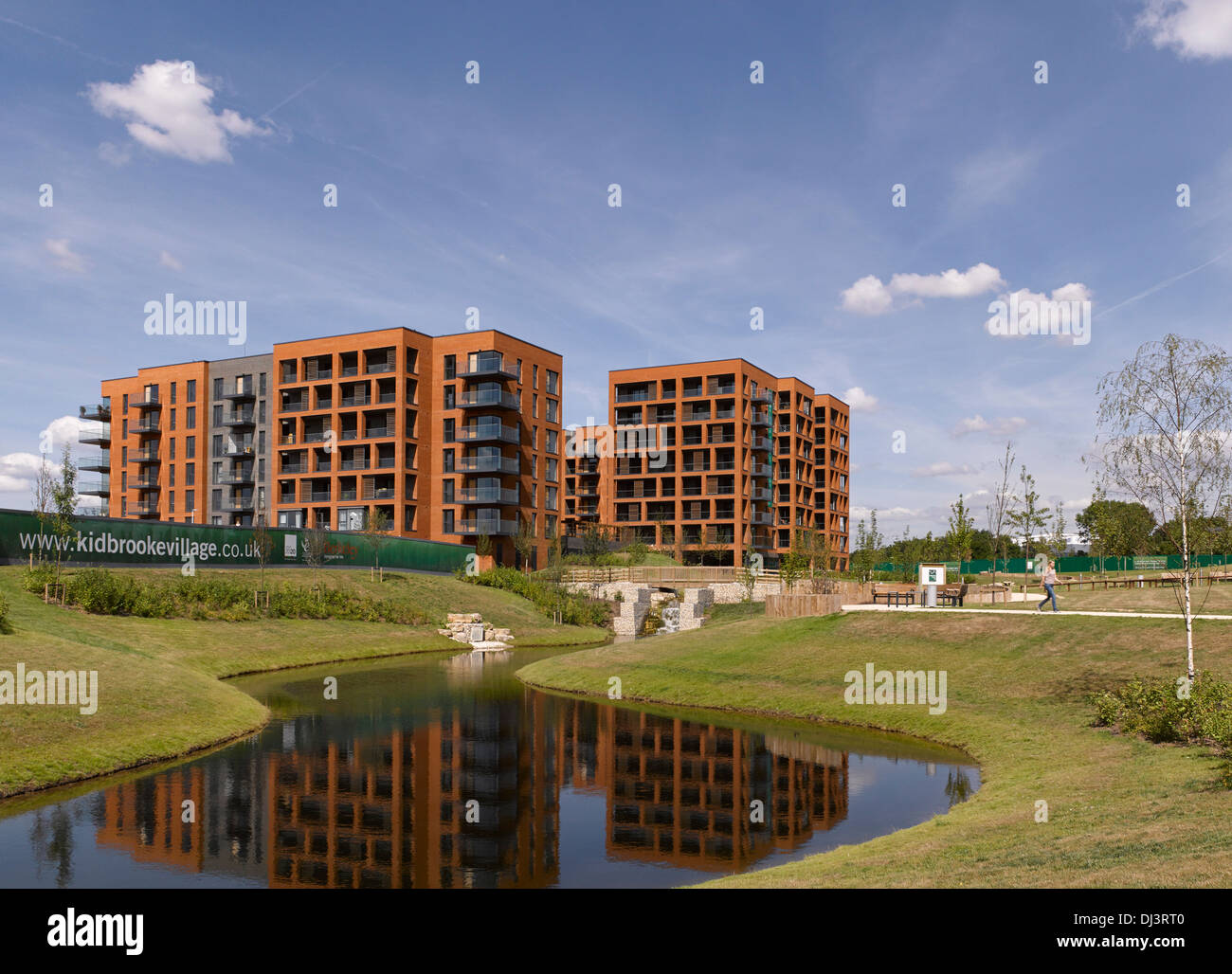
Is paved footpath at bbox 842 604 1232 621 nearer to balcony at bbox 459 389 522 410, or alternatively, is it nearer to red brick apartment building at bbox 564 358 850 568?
balcony at bbox 459 389 522 410

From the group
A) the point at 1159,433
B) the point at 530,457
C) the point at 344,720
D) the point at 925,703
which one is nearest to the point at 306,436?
the point at 530,457

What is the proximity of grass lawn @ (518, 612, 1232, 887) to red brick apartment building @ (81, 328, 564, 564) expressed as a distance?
41.1 m

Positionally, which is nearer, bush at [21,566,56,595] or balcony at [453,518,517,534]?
bush at [21,566,56,595]

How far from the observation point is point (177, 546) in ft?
174

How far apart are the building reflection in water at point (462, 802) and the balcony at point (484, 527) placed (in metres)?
50.9

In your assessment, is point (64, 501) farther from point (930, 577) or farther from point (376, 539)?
point (930, 577)

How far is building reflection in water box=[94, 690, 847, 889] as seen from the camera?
580 inches

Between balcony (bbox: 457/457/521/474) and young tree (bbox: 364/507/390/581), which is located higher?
balcony (bbox: 457/457/521/474)

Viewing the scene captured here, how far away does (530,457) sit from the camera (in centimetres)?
8431

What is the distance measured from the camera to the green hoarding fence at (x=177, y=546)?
146ft

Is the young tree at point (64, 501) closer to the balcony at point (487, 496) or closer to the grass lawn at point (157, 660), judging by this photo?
the grass lawn at point (157, 660)

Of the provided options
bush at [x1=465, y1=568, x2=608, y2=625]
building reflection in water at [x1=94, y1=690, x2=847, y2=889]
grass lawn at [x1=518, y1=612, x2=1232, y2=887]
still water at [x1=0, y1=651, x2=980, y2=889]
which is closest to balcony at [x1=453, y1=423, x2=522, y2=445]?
bush at [x1=465, y1=568, x2=608, y2=625]

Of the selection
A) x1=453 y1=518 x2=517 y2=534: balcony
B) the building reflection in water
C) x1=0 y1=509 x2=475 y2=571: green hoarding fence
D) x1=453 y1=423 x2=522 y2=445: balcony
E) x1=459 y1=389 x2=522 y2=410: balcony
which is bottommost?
the building reflection in water

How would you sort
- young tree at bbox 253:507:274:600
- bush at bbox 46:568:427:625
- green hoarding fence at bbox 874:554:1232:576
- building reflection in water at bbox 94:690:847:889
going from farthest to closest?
green hoarding fence at bbox 874:554:1232:576 < young tree at bbox 253:507:274:600 < bush at bbox 46:568:427:625 < building reflection in water at bbox 94:690:847:889
